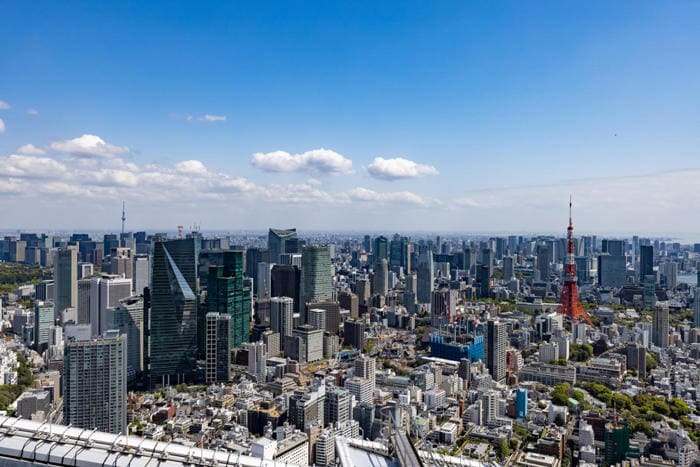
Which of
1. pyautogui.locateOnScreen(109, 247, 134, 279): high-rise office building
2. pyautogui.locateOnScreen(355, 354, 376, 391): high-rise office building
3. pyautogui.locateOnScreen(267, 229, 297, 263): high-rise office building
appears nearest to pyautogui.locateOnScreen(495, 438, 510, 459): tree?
pyautogui.locateOnScreen(355, 354, 376, 391): high-rise office building

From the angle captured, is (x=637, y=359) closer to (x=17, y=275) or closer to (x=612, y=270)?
(x=612, y=270)

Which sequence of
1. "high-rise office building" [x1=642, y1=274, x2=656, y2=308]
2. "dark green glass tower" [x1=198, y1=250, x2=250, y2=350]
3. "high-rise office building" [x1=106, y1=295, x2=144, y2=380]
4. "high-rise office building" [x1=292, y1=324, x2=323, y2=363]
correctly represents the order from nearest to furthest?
1. "high-rise office building" [x1=106, y1=295, x2=144, y2=380]
2. "high-rise office building" [x1=292, y1=324, x2=323, y2=363]
3. "dark green glass tower" [x1=198, y1=250, x2=250, y2=350]
4. "high-rise office building" [x1=642, y1=274, x2=656, y2=308]

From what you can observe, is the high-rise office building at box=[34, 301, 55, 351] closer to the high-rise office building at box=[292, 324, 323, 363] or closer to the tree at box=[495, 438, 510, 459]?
the high-rise office building at box=[292, 324, 323, 363]

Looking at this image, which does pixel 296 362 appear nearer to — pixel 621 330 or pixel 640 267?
pixel 621 330

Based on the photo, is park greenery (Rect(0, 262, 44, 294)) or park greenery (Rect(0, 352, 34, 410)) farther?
park greenery (Rect(0, 262, 44, 294))

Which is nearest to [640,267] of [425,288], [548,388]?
[425,288]

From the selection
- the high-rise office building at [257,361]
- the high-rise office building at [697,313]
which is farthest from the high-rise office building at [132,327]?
the high-rise office building at [697,313]

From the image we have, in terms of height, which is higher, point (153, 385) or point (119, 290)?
point (119, 290)

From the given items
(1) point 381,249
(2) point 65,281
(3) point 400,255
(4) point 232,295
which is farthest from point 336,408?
(1) point 381,249
